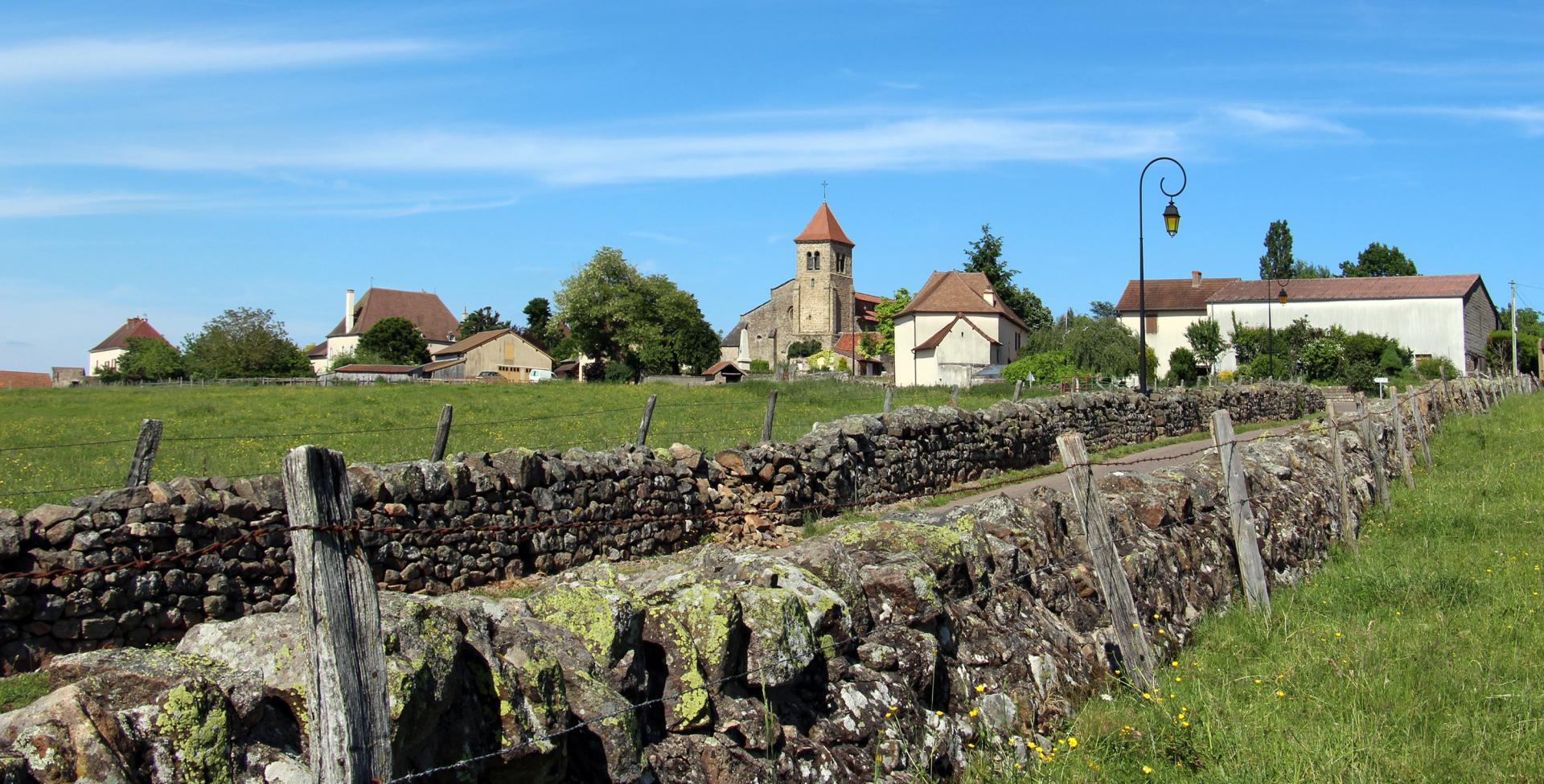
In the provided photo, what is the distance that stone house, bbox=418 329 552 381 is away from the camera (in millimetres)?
97500

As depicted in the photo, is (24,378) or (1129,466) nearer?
(1129,466)

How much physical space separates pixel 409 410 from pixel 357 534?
94.1 feet

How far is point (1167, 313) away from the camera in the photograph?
8800 cm

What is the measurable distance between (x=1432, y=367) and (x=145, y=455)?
76582 mm

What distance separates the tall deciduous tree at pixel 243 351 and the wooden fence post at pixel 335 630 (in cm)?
8879

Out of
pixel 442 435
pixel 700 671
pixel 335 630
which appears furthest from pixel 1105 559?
pixel 442 435

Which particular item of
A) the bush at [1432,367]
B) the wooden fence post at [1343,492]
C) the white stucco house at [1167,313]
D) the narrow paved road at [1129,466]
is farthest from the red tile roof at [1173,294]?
the wooden fence post at [1343,492]

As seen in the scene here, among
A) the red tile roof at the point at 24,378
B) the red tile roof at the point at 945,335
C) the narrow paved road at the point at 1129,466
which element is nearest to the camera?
the narrow paved road at the point at 1129,466

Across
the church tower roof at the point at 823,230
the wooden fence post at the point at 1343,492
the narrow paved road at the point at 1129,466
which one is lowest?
the narrow paved road at the point at 1129,466

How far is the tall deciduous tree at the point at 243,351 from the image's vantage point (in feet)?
279

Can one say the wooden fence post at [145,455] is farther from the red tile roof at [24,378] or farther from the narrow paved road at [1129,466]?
the red tile roof at [24,378]

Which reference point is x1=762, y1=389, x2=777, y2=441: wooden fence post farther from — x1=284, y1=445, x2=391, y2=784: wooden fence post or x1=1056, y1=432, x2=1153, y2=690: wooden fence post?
x1=284, y1=445, x2=391, y2=784: wooden fence post

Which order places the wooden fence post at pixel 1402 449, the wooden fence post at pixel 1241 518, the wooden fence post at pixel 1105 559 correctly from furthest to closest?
the wooden fence post at pixel 1402 449 < the wooden fence post at pixel 1241 518 < the wooden fence post at pixel 1105 559

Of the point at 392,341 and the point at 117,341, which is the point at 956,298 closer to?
the point at 392,341
